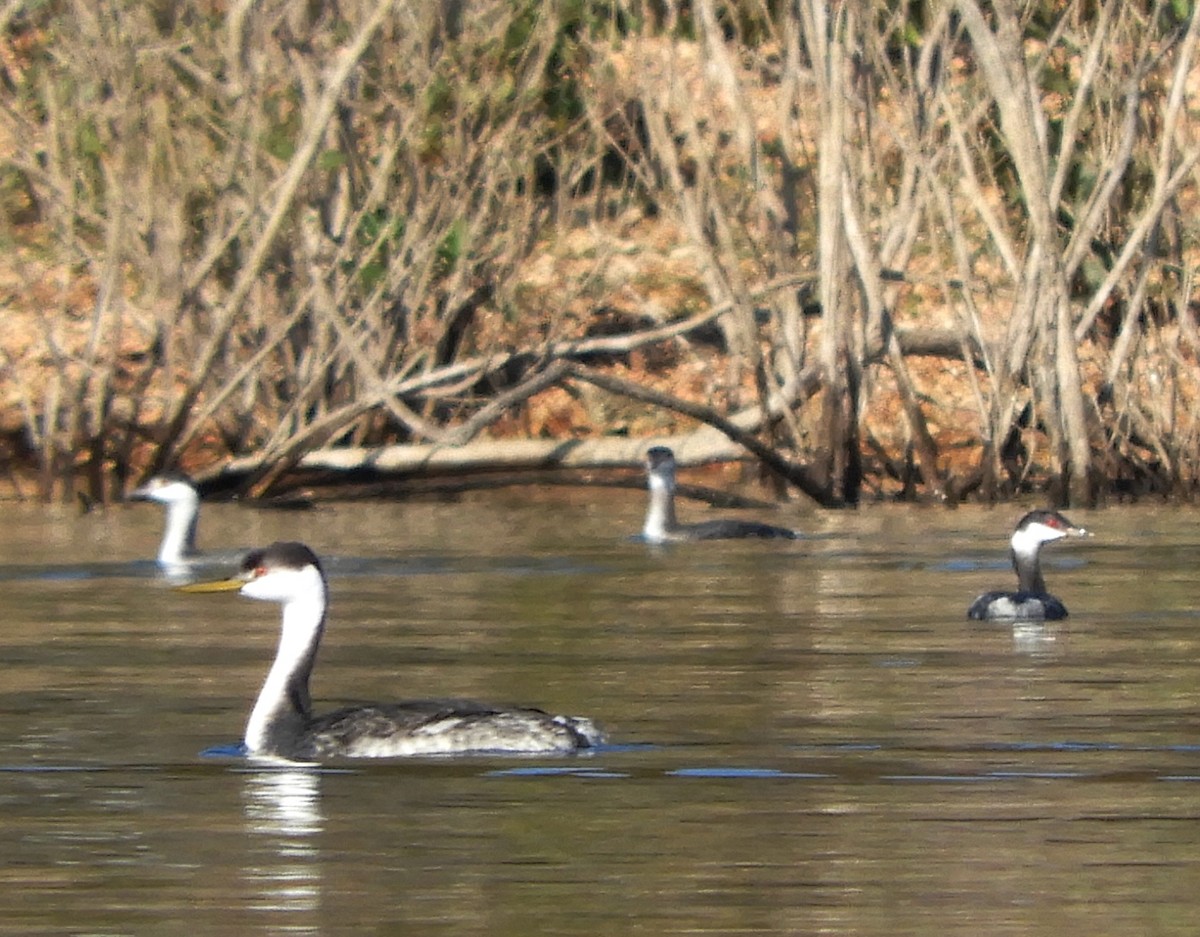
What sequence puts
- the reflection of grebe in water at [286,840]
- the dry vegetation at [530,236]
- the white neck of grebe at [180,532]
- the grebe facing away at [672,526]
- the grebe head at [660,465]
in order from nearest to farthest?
1. the reflection of grebe in water at [286,840]
2. the white neck of grebe at [180,532]
3. the grebe facing away at [672,526]
4. the grebe head at [660,465]
5. the dry vegetation at [530,236]

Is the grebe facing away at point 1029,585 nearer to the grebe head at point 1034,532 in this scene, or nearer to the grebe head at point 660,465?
the grebe head at point 1034,532

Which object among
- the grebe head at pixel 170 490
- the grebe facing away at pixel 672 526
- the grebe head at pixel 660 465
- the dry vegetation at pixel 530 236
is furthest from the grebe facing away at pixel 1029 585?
the dry vegetation at pixel 530 236

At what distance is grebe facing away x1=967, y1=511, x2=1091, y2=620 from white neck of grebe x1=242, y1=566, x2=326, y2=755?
470 cm

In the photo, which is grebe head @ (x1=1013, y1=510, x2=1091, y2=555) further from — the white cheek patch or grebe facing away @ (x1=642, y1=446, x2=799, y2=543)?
grebe facing away @ (x1=642, y1=446, x2=799, y2=543)

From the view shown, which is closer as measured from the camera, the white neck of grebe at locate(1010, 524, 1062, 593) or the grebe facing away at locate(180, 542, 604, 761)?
the grebe facing away at locate(180, 542, 604, 761)

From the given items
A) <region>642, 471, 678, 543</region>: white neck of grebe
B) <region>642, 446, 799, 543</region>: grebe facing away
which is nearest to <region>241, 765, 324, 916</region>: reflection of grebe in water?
<region>642, 446, 799, 543</region>: grebe facing away

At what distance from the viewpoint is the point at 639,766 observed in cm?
999

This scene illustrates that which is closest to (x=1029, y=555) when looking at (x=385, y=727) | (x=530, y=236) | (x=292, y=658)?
(x=292, y=658)

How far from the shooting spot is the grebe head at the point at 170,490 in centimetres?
2072

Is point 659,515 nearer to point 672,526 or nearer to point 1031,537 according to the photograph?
point 672,526

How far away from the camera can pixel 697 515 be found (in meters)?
25.8

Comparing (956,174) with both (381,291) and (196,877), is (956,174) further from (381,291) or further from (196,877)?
(196,877)

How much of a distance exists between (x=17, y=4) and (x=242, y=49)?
2378 millimetres

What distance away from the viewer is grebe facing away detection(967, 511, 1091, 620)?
15031 millimetres
